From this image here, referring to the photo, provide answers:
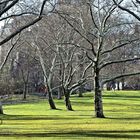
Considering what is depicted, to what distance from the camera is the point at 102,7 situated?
32.8 meters

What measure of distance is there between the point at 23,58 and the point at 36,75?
17.5m

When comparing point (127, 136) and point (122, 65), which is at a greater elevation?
point (122, 65)

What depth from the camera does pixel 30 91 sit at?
97.2 m

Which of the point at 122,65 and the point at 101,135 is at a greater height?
the point at 122,65

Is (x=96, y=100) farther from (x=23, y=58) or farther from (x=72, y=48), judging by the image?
(x=23, y=58)

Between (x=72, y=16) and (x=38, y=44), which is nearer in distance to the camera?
(x=72, y=16)

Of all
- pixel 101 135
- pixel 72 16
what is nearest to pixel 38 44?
pixel 72 16

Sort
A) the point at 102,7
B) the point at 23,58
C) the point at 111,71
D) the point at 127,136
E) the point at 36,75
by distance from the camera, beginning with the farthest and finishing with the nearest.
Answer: the point at 36,75
the point at 23,58
the point at 111,71
the point at 102,7
the point at 127,136

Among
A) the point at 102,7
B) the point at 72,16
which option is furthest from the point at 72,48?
the point at 102,7

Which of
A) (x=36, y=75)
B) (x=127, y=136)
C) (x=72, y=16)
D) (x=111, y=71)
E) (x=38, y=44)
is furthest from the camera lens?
(x=36, y=75)

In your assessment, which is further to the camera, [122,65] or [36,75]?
[36,75]

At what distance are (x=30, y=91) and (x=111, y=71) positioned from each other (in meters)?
40.9

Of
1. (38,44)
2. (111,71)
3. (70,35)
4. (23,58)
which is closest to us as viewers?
(70,35)

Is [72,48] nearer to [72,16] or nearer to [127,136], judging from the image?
[72,16]
